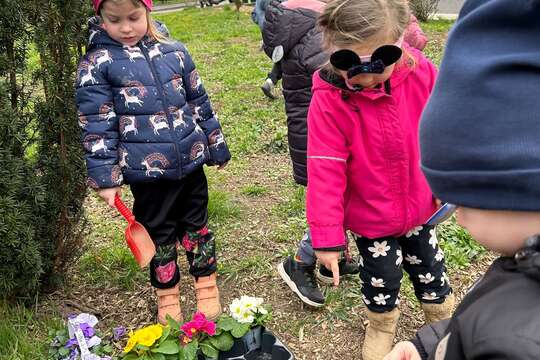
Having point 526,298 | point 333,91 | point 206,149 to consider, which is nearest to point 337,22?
point 333,91

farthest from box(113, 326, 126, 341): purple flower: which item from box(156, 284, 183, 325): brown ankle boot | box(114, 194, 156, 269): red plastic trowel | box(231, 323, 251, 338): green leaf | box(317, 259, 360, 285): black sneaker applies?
box(317, 259, 360, 285): black sneaker

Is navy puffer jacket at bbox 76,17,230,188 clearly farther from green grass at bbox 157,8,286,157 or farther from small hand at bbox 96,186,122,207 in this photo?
green grass at bbox 157,8,286,157

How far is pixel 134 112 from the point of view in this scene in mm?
2400

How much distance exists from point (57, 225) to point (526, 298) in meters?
2.33

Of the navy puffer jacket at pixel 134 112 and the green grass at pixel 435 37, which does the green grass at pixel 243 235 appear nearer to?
the navy puffer jacket at pixel 134 112

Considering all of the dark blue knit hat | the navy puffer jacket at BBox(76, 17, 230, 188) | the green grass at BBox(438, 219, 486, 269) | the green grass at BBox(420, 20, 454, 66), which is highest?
the dark blue knit hat

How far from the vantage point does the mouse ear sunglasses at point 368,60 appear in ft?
6.11

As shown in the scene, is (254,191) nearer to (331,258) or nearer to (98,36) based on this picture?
(98,36)

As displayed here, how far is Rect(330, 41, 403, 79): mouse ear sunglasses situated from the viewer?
1.86 metres

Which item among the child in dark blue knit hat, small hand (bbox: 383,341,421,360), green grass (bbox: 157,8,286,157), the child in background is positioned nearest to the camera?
the child in dark blue knit hat

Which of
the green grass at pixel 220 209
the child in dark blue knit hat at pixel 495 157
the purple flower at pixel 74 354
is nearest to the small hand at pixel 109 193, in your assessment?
the purple flower at pixel 74 354

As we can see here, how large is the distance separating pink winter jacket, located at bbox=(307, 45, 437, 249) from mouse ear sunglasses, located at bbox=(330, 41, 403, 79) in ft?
0.46

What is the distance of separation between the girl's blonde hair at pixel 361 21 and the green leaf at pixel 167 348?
128 centimetres

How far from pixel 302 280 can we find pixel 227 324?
24.6 inches
